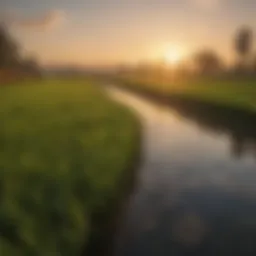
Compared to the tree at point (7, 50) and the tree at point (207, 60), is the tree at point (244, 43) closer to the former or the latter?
the tree at point (207, 60)

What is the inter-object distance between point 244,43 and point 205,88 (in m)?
0.44

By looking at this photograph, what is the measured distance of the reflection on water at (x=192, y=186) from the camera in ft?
6.75

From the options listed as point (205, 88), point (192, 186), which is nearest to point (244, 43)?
point (205, 88)

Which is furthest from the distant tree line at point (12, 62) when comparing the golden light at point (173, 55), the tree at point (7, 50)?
the golden light at point (173, 55)

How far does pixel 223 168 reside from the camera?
8.59ft

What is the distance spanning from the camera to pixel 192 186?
8.02ft

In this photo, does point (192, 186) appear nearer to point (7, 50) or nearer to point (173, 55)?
point (173, 55)

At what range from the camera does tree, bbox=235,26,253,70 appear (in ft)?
7.91

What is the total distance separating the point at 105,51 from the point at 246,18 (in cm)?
99

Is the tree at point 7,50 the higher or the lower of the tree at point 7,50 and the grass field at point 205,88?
the higher

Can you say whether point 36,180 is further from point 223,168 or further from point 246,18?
point 246,18

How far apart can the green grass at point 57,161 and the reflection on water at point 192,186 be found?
0.19 m

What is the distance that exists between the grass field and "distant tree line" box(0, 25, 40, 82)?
63 centimetres

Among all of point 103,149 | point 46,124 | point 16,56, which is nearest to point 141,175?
point 103,149
